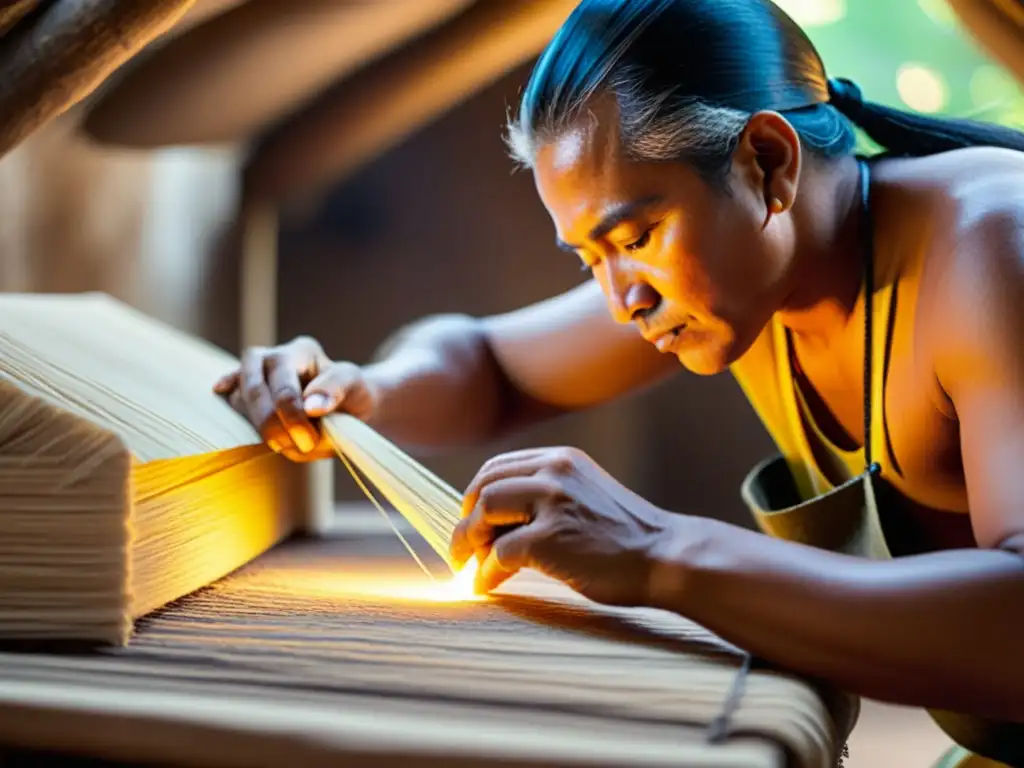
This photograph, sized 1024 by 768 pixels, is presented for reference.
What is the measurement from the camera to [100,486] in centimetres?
73

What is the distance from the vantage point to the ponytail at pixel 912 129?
1.07 meters

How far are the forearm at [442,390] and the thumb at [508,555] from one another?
400 mm

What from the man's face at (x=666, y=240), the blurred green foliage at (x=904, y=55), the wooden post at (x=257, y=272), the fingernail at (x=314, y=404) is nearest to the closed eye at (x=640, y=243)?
the man's face at (x=666, y=240)

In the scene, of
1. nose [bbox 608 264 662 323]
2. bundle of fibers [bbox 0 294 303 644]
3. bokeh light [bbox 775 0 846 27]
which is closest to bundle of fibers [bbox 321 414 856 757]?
bundle of fibers [bbox 0 294 303 644]

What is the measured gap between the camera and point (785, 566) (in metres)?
0.71

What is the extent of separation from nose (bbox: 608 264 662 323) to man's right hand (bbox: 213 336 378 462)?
1.05ft

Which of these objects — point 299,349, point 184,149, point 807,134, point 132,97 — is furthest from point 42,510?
point 184,149

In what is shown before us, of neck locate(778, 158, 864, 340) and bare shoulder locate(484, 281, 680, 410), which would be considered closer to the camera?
neck locate(778, 158, 864, 340)

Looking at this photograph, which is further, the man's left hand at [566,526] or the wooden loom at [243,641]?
the man's left hand at [566,526]

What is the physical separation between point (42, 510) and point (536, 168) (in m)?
0.50

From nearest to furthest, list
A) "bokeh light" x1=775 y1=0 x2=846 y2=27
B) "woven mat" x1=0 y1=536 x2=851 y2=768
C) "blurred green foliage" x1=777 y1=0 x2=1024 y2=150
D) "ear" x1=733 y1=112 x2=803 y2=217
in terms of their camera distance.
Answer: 1. "woven mat" x1=0 y1=536 x2=851 y2=768
2. "ear" x1=733 y1=112 x2=803 y2=217
3. "bokeh light" x1=775 y1=0 x2=846 y2=27
4. "blurred green foliage" x1=777 y1=0 x2=1024 y2=150

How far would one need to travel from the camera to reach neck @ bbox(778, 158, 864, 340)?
97 cm

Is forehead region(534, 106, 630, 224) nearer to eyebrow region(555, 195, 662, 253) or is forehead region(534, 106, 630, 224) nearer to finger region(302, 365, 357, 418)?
eyebrow region(555, 195, 662, 253)

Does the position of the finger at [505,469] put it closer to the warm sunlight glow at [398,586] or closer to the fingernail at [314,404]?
the warm sunlight glow at [398,586]
